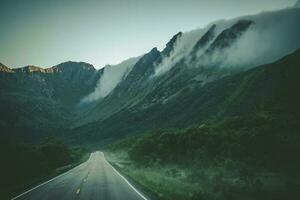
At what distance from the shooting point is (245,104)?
581ft

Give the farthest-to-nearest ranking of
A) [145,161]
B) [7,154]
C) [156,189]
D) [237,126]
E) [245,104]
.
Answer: [245,104], [237,126], [145,161], [7,154], [156,189]

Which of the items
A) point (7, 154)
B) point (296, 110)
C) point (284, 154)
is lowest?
point (284, 154)

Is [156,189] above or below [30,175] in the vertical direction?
below

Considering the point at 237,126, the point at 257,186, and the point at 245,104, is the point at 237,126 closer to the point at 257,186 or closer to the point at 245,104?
the point at 257,186

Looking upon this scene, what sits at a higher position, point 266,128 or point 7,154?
point 7,154

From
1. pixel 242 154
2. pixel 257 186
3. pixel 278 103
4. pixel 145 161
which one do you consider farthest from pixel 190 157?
pixel 278 103

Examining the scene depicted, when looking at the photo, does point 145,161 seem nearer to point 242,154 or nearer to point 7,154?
point 242,154

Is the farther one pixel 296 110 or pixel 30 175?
pixel 296 110

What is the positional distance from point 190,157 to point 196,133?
11094mm

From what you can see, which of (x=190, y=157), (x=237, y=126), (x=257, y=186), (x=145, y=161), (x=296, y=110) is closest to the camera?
(x=257, y=186)

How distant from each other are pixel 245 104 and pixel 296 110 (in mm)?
114092

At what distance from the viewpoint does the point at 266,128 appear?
188 feet

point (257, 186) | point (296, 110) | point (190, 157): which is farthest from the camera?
point (296, 110)

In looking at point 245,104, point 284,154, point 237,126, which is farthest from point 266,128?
point 245,104
